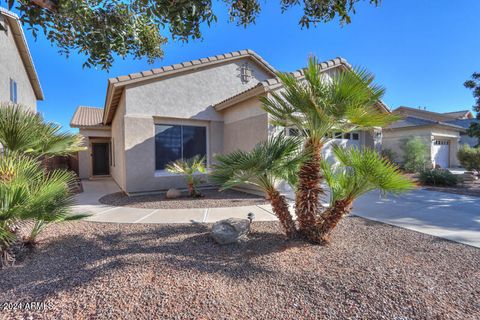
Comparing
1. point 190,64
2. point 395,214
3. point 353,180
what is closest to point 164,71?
point 190,64

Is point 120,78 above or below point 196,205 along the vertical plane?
above

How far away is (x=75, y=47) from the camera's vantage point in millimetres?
4375

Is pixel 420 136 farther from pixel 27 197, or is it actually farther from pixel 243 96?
pixel 27 197

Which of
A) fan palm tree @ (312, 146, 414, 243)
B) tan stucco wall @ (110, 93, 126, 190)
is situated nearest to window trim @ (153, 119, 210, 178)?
tan stucco wall @ (110, 93, 126, 190)

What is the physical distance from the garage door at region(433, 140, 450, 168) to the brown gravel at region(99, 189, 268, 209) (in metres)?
20.4

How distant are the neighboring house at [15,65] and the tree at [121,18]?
7.21 m

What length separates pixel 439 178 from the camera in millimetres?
11680

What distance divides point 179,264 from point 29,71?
18052 mm

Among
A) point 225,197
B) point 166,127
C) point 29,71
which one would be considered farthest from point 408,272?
point 29,71

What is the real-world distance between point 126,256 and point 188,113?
781cm

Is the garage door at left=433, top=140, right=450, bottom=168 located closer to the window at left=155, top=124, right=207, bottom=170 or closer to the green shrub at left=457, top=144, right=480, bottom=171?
the green shrub at left=457, top=144, right=480, bottom=171

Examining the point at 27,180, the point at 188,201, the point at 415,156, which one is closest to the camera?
the point at 27,180

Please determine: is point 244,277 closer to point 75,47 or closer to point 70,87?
point 75,47

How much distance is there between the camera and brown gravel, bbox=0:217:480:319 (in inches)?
101
